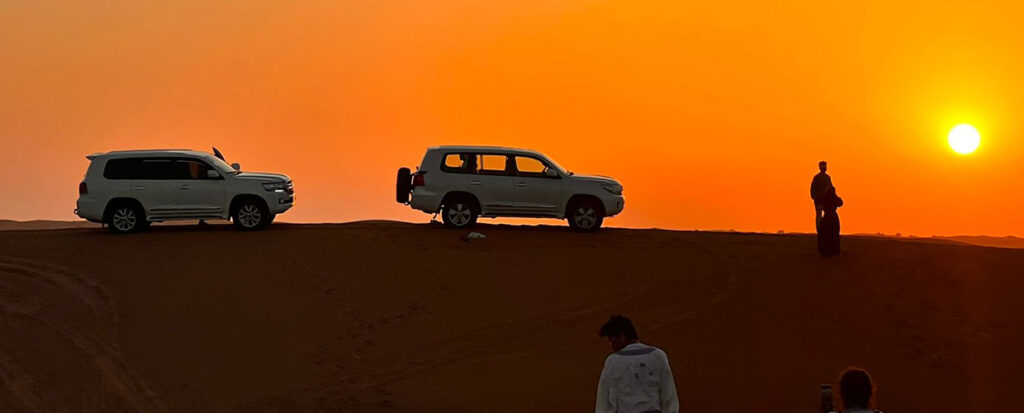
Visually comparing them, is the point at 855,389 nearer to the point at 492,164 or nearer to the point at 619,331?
the point at 619,331

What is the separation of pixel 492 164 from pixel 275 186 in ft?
16.3

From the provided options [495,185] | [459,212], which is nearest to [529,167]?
[495,185]

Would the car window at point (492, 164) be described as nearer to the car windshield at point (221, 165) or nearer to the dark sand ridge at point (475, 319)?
the dark sand ridge at point (475, 319)

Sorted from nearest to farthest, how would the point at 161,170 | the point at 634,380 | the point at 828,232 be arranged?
1. the point at 634,380
2. the point at 828,232
3. the point at 161,170

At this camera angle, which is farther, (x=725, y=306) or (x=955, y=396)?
(x=725, y=306)

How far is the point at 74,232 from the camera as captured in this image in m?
33.9

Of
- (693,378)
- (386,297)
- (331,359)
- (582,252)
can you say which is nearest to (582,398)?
(693,378)

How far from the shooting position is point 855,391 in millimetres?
9258

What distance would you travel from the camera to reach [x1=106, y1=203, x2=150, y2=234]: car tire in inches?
1297

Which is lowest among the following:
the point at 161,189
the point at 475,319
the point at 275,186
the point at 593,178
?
the point at 475,319

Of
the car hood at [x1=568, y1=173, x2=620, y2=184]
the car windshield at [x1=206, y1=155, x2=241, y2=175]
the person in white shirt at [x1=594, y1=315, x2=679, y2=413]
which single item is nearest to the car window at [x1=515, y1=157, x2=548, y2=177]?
the car hood at [x1=568, y1=173, x2=620, y2=184]

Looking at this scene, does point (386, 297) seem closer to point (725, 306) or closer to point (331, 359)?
point (331, 359)

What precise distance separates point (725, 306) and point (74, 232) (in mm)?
16077

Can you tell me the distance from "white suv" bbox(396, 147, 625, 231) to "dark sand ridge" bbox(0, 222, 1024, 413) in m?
0.73
